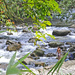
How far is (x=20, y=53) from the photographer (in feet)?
24.7

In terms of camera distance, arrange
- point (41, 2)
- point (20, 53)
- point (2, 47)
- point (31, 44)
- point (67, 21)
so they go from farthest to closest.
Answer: point (67, 21) < point (31, 44) < point (2, 47) < point (20, 53) < point (41, 2)

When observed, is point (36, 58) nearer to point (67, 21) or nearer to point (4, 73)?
point (4, 73)

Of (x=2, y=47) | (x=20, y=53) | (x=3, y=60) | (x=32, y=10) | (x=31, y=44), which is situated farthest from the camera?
(x=31, y=44)

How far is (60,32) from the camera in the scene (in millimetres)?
12047

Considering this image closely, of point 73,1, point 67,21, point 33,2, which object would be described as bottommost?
point 67,21

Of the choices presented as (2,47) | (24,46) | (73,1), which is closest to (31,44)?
(24,46)

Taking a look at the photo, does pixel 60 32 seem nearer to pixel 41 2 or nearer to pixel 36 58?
pixel 36 58

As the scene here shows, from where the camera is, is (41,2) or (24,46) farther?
(24,46)

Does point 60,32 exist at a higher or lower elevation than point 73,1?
lower

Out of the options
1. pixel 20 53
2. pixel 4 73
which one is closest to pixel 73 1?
pixel 20 53

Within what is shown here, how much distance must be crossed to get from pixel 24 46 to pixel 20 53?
1.29m

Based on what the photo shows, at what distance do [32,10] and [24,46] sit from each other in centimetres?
689

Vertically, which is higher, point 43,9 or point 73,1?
point 43,9

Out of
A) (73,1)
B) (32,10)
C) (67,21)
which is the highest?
(32,10)
